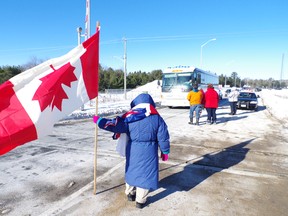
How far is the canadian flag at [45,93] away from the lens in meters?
2.95

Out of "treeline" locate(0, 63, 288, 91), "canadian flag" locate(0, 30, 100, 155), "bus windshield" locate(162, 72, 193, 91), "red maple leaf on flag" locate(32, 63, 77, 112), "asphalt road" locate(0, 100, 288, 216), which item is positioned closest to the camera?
"canadian flag" locate(0, 30, 100, 155)

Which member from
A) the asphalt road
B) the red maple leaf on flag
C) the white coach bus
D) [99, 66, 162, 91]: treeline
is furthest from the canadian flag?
[99, 66, 162, 91]: treeline

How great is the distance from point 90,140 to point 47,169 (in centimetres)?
282

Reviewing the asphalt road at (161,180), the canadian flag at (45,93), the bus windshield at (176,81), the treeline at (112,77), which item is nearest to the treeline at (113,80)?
the treeline at (112,77)

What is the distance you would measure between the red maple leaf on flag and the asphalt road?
1.58m

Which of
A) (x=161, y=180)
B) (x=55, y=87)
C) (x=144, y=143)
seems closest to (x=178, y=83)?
(x=161, y=180)

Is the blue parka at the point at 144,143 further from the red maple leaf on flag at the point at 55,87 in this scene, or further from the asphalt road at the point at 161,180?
the red maple leaf on flag at the point at 55,87

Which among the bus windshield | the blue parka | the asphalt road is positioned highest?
the bus windshield

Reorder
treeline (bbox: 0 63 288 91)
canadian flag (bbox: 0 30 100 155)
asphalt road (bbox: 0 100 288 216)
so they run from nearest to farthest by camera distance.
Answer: canadian flag (bbox: 0 30 100 155) < asphalt road (bbox: 0 100 288 216) < treeline (bbox: 0 63 288 91)

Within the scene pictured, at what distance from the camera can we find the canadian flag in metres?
2.95

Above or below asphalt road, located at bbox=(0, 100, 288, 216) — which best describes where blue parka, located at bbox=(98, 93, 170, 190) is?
above

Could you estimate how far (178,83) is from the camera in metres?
18.6

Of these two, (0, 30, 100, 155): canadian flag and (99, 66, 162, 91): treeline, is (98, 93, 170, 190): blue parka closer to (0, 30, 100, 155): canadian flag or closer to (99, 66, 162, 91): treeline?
(0, 30, 100, 155): canadian flag

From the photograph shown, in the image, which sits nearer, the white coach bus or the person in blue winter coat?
the person in blue winter coat
